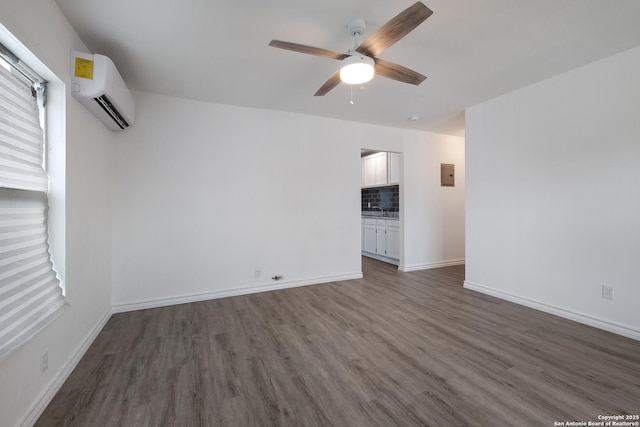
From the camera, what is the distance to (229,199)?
3555 mm

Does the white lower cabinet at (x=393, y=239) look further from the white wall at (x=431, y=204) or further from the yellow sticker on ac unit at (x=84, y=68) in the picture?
the yellow sticker on ac unit at (x=84, y=68)

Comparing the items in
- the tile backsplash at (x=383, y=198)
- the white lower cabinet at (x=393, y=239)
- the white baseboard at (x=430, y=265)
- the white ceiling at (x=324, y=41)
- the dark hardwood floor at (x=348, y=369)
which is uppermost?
the white ceiling at (x=324, y=41)

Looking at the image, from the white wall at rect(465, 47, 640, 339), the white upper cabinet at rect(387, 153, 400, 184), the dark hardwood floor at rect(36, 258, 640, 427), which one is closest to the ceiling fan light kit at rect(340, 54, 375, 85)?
the dark hardwood floor at rect(36, 258, 640, 427)

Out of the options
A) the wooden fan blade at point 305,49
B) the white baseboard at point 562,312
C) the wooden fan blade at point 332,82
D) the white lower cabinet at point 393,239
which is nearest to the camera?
the wooden fan blade at point 305,49

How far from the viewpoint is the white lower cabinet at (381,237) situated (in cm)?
529

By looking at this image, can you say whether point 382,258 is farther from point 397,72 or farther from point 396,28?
point 396,28

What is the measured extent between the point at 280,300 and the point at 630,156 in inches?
147

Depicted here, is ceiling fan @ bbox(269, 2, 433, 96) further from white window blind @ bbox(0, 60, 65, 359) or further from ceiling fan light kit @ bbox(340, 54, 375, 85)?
white window blind @ bbox(0, 60, 65, 359)

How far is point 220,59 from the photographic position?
→ 8.14 feet

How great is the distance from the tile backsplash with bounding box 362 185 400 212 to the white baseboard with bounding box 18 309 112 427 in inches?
207

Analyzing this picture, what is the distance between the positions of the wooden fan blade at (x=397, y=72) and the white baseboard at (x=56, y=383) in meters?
2.97

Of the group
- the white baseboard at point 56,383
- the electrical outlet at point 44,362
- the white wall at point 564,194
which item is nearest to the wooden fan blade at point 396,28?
the white wall at point 564,194

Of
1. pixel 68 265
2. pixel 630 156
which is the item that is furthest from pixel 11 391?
pixel 630 156

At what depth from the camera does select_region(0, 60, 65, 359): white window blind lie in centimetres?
139
